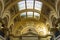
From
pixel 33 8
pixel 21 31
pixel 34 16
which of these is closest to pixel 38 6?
pixel 33 8

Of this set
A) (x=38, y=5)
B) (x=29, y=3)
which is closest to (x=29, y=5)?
(x=29, y=3)

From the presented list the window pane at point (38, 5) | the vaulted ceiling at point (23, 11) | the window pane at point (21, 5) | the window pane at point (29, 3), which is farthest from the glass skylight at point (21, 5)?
the window pane at point (38, 5)

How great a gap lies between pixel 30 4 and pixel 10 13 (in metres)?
3.17

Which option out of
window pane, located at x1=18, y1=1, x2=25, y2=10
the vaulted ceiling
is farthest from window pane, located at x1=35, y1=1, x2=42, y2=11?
window pane, located at x1=18, y1=1, x2=25, y2=10

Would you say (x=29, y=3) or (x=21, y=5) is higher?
(x=29, y=3)

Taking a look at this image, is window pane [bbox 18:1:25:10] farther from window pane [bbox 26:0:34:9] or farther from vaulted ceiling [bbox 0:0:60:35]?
window pane [bbox 26:0:34:9]

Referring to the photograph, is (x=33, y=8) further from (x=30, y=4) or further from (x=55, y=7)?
(x=55, y=7)

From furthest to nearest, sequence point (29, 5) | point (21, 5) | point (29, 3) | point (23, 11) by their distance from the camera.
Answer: point (23, 11)
point (29, 5)
point (21, 5)
point (29, 3)

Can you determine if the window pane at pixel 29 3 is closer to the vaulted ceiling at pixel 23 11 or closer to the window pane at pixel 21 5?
the vaulted ceiling at pixel 23 11

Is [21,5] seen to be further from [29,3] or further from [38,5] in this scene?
[38,5]

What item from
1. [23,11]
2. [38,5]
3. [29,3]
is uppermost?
[29,3]

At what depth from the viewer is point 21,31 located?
30.4 metres

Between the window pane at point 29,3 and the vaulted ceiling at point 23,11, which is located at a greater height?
the window pane at point 29,3

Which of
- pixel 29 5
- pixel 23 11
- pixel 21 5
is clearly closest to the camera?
pixel 21 5
